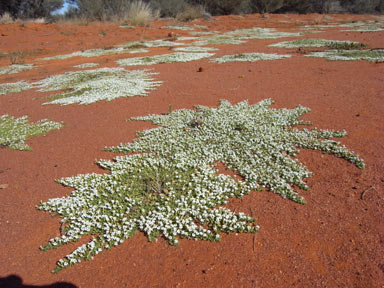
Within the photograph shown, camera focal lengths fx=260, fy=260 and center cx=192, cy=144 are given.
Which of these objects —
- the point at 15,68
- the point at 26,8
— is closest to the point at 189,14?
the point at 26,8

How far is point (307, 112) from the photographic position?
234 inches

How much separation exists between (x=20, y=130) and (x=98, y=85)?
365 cm

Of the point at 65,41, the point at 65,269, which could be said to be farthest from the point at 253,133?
the point at 65,41

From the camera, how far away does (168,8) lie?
36562 millimetres

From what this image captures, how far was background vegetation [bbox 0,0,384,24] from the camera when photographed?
31.0m

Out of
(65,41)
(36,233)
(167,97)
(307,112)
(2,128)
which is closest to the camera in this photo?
(36,233)

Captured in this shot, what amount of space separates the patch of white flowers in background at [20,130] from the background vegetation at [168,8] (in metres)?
24.8

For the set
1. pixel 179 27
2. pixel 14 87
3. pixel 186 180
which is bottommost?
pixel 186 180

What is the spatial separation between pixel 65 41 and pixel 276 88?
2042cm

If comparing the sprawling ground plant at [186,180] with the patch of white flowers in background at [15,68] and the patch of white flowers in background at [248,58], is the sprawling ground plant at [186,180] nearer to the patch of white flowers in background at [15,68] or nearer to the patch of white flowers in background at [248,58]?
the patch of white flowers in background at [248,58]

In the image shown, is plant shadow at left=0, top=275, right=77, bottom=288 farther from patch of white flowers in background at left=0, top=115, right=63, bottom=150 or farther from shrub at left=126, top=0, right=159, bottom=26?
shrub at left=126, top=0, right=159, bottom=26

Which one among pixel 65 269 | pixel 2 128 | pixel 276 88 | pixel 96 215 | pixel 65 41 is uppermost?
pixel 65 41

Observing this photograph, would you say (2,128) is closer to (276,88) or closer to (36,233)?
(36,233)

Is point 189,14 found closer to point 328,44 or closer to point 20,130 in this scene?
point 328,44
